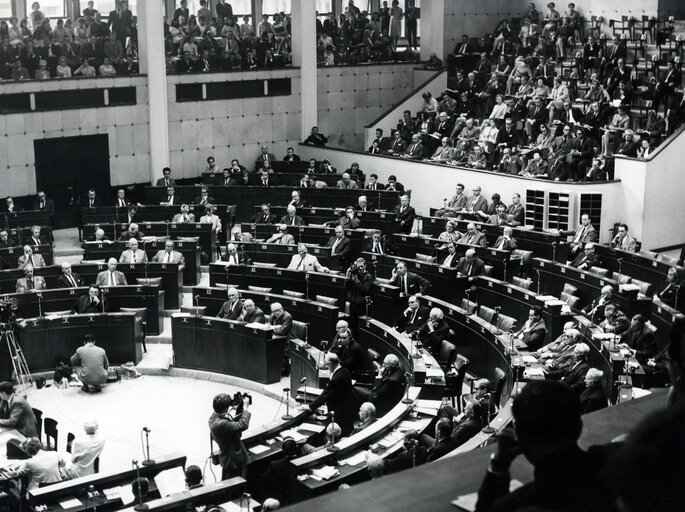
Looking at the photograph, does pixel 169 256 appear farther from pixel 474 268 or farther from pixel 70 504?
pixel 70 504

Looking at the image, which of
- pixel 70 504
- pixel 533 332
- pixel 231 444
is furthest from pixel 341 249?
pixel 70 504

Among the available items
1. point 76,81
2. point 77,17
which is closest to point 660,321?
point 76,81

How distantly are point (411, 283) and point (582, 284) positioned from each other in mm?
2845

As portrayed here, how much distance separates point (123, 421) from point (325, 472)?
556cm

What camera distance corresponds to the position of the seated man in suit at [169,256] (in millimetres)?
18016

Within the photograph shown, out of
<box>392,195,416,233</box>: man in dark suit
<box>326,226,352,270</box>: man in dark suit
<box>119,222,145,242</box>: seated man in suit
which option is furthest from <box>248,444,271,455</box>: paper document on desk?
<box>392,195,416,233</box>: man in dark suit

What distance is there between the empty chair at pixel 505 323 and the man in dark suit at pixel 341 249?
4530 mm

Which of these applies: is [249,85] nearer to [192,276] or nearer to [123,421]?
[192,276]

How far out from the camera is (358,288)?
15.5 metres

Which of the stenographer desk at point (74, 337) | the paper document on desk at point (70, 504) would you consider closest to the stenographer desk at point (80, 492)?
the paper document on desk at point (70, 504)

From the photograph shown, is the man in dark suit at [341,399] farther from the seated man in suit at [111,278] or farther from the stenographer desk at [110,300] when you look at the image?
the seated man in suit at [111,278]

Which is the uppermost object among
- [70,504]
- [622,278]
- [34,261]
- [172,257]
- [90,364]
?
[622,278]

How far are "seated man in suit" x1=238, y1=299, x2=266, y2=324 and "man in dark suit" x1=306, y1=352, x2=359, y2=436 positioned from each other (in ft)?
12.1

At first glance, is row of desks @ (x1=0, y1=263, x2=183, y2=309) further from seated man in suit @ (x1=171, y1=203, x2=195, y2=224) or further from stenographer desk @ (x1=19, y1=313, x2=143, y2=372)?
seated man in suit @ (x1=171, y1=203, x2=195, y2=224)
